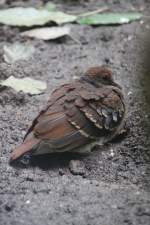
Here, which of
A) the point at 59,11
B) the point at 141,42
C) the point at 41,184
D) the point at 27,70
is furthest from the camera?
the point at 59,11

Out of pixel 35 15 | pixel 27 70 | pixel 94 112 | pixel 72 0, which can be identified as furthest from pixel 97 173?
pixel 72 0

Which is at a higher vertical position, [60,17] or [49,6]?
[60,17]

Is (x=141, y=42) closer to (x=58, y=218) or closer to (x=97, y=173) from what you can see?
(x=97, y=173)

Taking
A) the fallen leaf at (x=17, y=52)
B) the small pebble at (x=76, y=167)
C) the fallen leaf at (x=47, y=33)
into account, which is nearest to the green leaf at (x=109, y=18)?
the fallen leaf at (x=47, y=33)

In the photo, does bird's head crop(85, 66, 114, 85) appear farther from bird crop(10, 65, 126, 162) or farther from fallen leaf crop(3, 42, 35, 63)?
fallen leaf crop(3, 42, 35, 63)

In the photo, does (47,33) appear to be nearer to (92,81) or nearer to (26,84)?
(26,84)

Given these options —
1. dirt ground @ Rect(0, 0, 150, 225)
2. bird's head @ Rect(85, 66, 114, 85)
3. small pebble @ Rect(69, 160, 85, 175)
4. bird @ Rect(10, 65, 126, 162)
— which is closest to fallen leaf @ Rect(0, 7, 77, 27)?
dirt ground @ Rect(0, 0, 150, 225)

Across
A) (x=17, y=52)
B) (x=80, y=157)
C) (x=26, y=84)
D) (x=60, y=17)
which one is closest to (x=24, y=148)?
(x=80, y=157)
